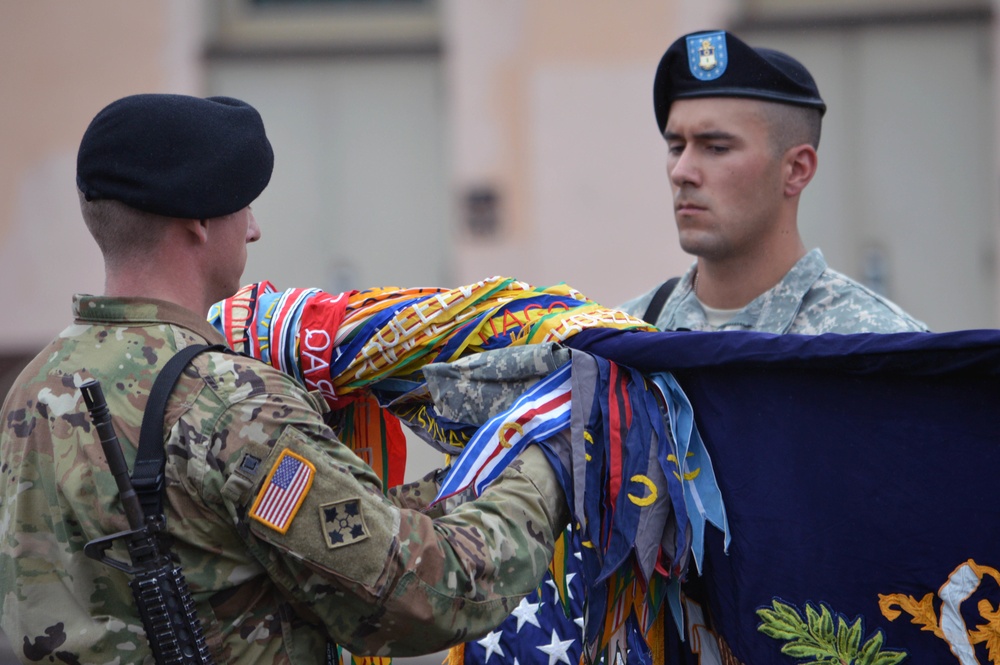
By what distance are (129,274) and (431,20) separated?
4.25 metres

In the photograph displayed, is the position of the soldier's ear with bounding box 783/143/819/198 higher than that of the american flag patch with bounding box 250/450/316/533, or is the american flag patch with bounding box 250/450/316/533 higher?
the soldier's ear with bounding box 783/143/819/198

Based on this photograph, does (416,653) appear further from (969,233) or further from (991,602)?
(969,233)

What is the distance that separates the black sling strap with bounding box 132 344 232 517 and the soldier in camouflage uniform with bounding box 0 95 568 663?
0.01 m

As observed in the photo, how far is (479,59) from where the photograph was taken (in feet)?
17.3

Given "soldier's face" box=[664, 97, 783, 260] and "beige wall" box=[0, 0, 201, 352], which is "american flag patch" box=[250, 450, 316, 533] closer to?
"soldier's face" box=[664, 97, 783, 260]

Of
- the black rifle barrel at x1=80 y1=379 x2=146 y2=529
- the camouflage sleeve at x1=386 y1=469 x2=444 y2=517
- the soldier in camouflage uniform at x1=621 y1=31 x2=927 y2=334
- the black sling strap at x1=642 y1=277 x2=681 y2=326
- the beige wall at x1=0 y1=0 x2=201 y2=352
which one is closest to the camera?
the black rifle barrel at x1=80 y1=379 x2=146 y2=529

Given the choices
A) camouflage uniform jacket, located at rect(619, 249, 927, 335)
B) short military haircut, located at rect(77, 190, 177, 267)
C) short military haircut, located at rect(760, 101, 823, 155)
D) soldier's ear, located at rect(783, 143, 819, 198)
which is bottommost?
camouflage uniform jacket, located at rect(619, 249, 927, 335)

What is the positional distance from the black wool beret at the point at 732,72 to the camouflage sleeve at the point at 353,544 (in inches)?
51.7

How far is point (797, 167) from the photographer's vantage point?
8.59 ft

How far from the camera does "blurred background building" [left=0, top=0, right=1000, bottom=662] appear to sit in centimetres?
519

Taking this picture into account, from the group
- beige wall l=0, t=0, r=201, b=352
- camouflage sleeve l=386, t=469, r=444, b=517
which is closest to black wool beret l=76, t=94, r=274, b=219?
camouflage sleeve l=386, t=469, r=444, b=517

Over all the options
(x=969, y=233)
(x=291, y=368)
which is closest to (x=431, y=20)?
(x=969, y=233)

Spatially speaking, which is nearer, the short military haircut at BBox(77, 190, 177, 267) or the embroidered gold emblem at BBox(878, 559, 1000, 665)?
the short military haircut at BBox(77, 190, 177, 267)

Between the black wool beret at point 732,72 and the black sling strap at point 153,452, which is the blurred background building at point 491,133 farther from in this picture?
the black sling strap at point 153,452
